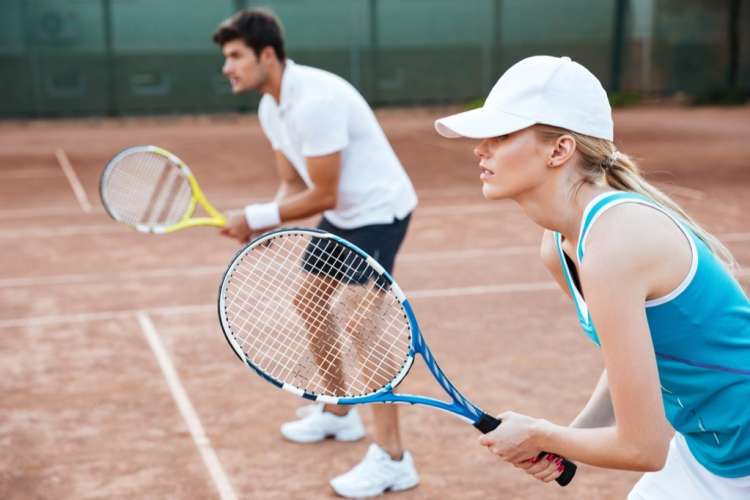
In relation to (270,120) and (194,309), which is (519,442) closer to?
(270,120)

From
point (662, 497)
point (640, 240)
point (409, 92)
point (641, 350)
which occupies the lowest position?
point (409, 92)

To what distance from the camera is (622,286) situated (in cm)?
161

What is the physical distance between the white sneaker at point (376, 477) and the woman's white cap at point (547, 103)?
1.92m

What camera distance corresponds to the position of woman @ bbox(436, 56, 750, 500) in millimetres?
1634

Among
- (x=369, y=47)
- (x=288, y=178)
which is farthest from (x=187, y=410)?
(x=369, y=47)

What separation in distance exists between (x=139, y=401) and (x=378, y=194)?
4.92ft

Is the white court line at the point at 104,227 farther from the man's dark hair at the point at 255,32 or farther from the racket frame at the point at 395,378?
the racket frame at the point at 395,378

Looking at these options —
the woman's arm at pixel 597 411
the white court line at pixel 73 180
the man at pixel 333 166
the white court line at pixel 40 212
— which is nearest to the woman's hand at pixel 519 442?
the woman's arm at pixel 597 411

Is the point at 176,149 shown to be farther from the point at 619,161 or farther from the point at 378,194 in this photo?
the point at 619,161

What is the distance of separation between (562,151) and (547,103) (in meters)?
0.09

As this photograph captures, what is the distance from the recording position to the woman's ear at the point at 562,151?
1733mm

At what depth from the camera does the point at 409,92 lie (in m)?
19.8

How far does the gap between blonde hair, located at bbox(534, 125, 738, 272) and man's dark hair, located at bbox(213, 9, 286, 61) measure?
2.05 metres

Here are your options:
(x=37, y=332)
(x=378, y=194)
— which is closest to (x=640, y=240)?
(x=378, y=194)
